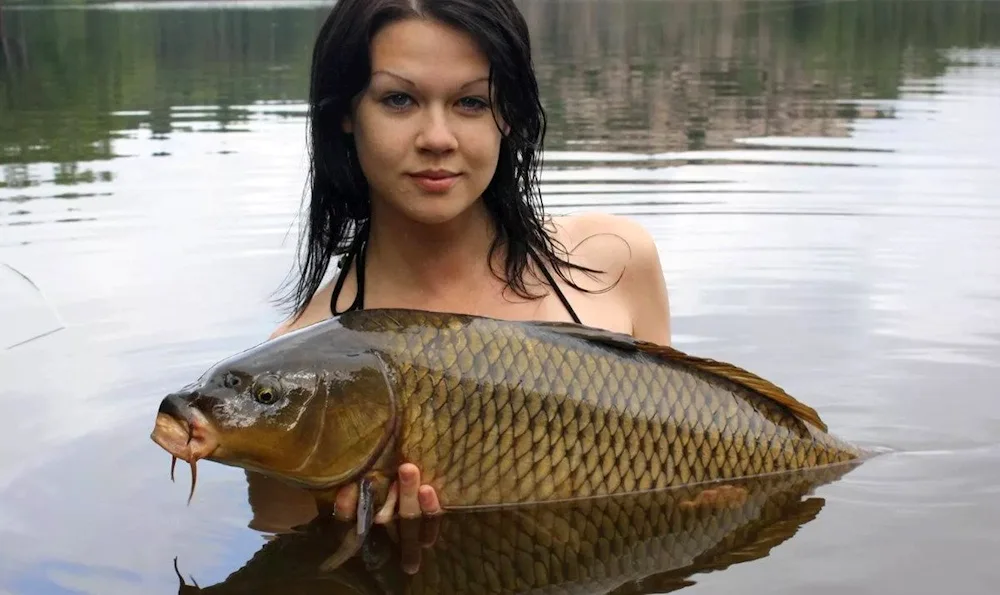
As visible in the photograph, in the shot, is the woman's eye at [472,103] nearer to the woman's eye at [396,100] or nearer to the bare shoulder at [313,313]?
the woman's eye at [396,100]

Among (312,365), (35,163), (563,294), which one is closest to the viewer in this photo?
(312,365)

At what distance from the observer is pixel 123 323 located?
20.1ft

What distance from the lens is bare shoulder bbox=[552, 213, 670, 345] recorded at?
4.27 metres

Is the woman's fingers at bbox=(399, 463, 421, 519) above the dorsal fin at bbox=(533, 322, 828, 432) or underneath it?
underneath

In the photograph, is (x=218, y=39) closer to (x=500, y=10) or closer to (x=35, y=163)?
(x=35, y=163)

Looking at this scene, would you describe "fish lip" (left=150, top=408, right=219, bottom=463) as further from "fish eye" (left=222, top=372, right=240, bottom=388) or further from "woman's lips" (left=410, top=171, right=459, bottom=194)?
"woman's lips" (left=410, top=171, right=459, bottom=194)

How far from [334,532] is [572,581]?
28.3 inches

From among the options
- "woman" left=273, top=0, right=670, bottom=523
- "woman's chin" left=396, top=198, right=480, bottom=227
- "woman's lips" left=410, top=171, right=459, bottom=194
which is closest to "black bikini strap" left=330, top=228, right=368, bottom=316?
"woman" left=273, top=0, right=670, bottom=523

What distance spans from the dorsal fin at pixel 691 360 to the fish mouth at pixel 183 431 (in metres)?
0.94

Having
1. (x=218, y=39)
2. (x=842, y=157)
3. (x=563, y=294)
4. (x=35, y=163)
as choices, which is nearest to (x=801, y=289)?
(x=563, y=294)

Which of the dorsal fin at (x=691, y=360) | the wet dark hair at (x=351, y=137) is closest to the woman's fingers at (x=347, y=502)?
→ the dorsal fin at (x=691, y=360)

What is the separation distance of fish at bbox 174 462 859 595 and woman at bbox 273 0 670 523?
156mm

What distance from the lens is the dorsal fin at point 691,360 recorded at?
344 cm

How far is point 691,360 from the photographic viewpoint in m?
3.51
